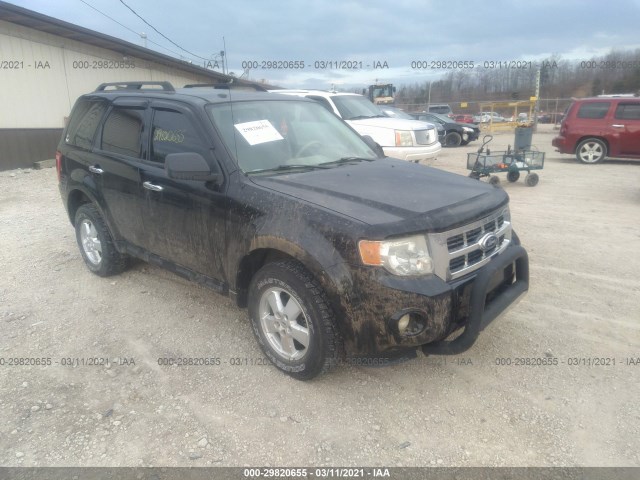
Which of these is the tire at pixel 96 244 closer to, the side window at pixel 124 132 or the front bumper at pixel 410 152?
the side window at pixel 124 132

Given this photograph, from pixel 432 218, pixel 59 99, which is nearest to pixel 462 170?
pixel 432 218

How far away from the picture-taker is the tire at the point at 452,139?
2098 cm

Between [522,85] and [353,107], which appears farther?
[522,85]

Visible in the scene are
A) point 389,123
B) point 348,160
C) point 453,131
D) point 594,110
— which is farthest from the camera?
point 453,131

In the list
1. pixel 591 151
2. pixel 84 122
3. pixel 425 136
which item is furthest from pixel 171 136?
pixel 591 151

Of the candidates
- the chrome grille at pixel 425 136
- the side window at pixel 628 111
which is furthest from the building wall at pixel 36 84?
the side window at pixel 628 111

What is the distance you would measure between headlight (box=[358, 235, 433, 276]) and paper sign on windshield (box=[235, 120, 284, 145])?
4.58 feet

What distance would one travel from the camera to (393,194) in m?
2.99

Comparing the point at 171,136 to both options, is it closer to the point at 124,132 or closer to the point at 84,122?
the point at 124,132

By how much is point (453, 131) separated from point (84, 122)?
1862 centimetres

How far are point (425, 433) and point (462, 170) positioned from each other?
11.0 meters

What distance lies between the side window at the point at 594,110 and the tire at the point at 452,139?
800cm

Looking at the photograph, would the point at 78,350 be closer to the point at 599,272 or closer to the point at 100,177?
the point at 100,177

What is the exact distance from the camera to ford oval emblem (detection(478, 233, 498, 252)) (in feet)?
9.54
